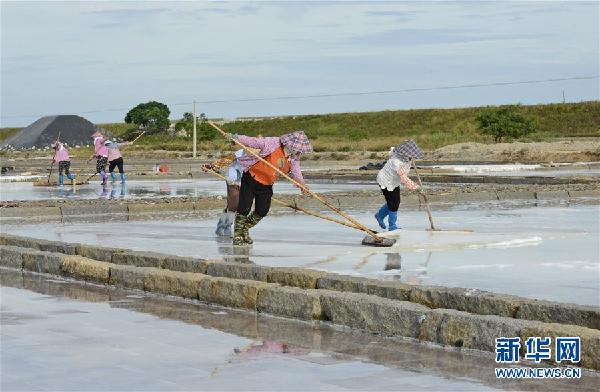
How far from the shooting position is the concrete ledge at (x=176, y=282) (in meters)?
12.0

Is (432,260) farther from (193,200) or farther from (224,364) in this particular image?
(193,200)

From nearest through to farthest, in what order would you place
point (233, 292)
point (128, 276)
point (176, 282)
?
point (233, 292) → point (176, 282) → point (128, 276)

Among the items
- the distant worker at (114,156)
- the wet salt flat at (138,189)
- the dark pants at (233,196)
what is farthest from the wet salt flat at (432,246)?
the distant worker at (114,156)

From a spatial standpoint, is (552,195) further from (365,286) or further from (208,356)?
(208,356)

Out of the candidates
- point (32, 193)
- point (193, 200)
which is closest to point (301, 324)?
point (193, 200)

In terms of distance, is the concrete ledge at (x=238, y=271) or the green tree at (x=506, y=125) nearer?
Result: the concrete ledge at (x=238, y=271)

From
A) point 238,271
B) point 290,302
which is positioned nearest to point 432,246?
point 238,271

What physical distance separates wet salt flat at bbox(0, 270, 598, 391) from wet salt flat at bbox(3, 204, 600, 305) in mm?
2390

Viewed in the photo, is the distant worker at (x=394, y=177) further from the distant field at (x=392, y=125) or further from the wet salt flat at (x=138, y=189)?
the distant field at (x=392, y=125)

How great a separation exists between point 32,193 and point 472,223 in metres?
15.0

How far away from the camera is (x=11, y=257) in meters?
15.4

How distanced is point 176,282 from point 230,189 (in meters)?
5.21

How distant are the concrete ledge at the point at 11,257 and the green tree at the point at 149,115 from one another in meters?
141

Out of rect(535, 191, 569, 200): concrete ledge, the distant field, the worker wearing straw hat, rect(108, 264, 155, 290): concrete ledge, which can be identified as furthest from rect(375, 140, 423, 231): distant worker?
the distant field
